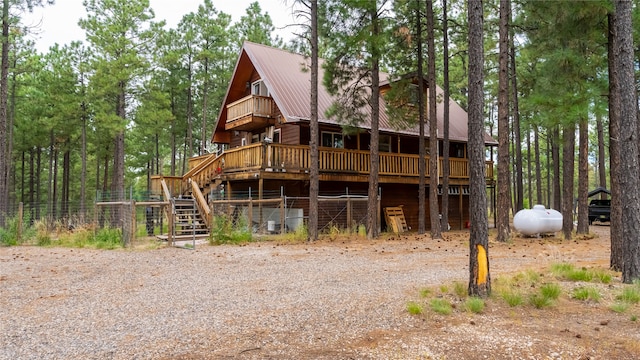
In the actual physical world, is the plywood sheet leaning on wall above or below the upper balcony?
below

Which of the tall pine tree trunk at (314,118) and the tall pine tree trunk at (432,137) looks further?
the tall pine tree trunk at (432,137)

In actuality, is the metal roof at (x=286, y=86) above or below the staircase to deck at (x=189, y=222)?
above

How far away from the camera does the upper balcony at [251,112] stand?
62.1 feet

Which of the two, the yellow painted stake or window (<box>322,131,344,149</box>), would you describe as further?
window (<box>322,131,344,149</box>)

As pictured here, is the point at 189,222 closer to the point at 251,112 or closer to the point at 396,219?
the point at 251,112

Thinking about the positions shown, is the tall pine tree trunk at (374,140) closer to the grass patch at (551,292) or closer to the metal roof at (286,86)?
the metal roof at (286,86)

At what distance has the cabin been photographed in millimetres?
16438

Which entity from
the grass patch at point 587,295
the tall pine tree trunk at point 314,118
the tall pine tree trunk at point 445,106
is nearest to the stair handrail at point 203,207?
the tall pine tree trunk at point 314,118

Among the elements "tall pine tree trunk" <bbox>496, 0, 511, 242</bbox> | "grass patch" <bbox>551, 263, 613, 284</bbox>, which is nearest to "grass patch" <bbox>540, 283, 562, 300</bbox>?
"grass patch" <bbox>551, 263, 613, 284</bbox>

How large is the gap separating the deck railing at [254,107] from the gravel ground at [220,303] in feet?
30.0

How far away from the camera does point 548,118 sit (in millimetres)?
9062

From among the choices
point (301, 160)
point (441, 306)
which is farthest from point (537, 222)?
point (441, 306)

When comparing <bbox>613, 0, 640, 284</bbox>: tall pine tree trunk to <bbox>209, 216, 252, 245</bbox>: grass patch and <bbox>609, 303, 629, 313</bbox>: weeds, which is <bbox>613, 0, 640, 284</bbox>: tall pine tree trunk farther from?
<bbox>209, 216, 252, 245</bbox>: grass patch

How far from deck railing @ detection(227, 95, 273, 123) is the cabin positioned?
0.04m
